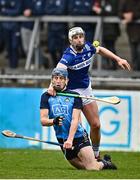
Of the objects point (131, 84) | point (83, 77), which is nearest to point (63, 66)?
point (83, 77)

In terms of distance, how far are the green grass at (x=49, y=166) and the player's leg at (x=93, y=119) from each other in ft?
1.73

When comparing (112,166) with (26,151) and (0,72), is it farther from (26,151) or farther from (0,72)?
(0,72)

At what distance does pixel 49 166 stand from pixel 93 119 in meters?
1.05

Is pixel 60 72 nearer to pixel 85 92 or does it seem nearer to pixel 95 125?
pixel 85 92

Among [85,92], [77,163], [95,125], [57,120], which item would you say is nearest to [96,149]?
[95,125]

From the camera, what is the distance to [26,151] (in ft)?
58.4

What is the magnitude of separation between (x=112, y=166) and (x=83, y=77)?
1.66 metres

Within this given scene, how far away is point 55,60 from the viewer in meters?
22.7

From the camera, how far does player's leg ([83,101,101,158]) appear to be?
49.0 feet

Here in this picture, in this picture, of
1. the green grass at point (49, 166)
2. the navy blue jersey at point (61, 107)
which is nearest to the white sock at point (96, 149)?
the green grass at point (49, 166)

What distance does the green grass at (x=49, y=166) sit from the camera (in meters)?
12.8

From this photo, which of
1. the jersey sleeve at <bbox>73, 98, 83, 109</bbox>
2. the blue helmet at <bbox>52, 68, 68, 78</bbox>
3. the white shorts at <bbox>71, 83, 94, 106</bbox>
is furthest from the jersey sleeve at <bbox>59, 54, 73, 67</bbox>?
the jersey sleeve at <bbox>73, 98, 83, 109</bbox>

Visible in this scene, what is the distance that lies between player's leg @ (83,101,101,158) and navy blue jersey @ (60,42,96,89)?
1.14ft

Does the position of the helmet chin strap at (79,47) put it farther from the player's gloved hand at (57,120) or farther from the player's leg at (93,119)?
the player's gloved hand at (57,120)
